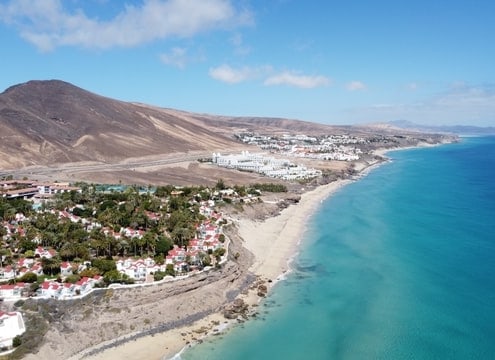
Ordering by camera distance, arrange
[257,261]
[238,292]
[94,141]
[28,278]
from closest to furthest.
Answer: [28,278]
[238,292]
[257,261]
[94,141]

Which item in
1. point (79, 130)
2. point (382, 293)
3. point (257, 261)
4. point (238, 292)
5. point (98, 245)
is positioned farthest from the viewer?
point (79, 130)

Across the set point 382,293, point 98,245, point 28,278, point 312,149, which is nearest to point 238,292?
point 382,293

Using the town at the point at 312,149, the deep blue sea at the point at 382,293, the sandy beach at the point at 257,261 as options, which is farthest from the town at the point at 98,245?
the town at the point at 312,149

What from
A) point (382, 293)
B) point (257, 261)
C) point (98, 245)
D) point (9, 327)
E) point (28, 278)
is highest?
point (98, 245)

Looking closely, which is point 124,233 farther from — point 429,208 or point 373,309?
point 429,208

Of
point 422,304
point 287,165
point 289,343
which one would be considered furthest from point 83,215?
point 287,165

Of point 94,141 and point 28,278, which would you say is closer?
point 28,278

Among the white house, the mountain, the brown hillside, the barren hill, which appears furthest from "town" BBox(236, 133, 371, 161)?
the white house

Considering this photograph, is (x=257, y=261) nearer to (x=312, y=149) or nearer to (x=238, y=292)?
(x=238, y=292)
